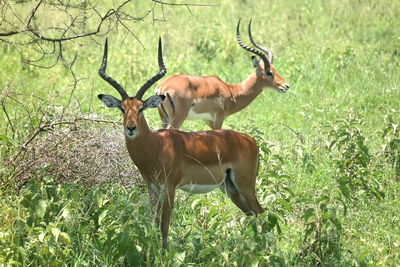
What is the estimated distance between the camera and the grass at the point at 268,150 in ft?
15.5

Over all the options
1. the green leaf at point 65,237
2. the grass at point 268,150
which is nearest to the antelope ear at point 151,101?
the grass at point 268,150

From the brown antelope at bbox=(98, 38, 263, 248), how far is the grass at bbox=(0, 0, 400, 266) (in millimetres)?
180

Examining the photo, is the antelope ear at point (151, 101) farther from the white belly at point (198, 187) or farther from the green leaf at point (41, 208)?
the green leaf at point (41, 208)

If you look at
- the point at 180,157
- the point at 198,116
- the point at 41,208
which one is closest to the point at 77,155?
the point at 180,157

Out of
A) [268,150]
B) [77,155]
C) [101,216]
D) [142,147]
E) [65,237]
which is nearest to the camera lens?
[65,237]

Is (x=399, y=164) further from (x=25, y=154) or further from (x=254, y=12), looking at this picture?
(x=254, y=12)

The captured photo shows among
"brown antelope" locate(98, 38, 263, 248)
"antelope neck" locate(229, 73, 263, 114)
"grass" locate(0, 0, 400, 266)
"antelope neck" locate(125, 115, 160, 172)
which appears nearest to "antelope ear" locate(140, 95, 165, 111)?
"brown antelope" locate(98, 38, 263, 248)

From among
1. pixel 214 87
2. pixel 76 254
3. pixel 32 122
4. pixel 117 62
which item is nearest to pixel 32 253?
pixel 76 254

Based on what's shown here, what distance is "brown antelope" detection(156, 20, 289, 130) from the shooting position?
353 inches

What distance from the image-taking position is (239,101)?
9.89m

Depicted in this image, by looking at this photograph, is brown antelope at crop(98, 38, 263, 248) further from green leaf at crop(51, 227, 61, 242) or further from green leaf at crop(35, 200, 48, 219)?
green leaf at crop(51, 227, 61, 242)

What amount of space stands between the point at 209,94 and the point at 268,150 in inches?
107

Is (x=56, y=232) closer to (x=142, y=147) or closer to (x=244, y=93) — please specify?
(x=142, y=147)

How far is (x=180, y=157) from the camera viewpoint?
583 centimetres
